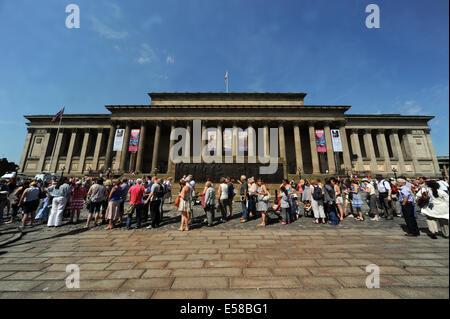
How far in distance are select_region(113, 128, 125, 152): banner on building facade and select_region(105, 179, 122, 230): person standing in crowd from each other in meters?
24.1

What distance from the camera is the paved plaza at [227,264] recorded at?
2.38 metres

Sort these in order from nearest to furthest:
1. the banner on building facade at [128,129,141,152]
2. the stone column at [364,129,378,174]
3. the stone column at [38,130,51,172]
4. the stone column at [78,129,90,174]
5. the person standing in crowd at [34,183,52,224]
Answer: the person standing in crowd at [34,183,52,224]
the banner on building facade at [128,129,141,152]
the stone column at [364,129,378,174]
the stone column at [78,129,90,174]
the stone column at [38,130,51,172]

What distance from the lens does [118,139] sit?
2762 cm

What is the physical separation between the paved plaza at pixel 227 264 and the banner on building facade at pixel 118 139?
24.4 metres

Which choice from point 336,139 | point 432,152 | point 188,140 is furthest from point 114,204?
point 432,152

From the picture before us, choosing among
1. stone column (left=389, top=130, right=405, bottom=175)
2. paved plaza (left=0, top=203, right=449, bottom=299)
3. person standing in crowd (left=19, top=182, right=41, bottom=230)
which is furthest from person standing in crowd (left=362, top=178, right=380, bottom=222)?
stone column (left=389, top=130, right=405, bottom=175)

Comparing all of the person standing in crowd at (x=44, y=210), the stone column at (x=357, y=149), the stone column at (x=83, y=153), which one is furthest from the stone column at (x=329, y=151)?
the stone column at (x=83, y=153)

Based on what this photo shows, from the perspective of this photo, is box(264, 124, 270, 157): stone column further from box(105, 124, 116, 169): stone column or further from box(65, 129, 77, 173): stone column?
box(65, 129, 77, 173): stone column

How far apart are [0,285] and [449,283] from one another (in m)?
5.24

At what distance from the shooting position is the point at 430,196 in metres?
4.43

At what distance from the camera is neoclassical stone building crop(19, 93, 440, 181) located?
94.5 feet

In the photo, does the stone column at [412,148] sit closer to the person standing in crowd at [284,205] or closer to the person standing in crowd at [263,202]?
the person standing in crowd at [284,205]

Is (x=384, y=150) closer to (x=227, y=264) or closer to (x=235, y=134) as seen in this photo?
(x=235, y=134)
